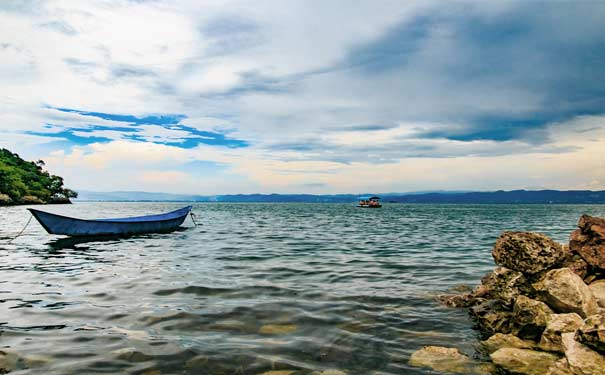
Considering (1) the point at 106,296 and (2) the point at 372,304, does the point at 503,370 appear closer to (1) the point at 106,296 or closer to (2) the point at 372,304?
(2) the point at 372,304

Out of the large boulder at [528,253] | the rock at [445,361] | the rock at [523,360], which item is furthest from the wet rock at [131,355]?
the large boulder at [528,253]

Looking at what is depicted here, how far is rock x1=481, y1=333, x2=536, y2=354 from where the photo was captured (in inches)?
340

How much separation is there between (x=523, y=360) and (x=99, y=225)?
33560 millimetres

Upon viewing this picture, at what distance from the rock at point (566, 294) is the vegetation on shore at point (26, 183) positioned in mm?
133268

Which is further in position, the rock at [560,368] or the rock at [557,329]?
the rock at [557,329]

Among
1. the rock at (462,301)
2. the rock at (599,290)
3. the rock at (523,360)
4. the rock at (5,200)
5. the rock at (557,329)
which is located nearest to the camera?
the rock at (523,360)

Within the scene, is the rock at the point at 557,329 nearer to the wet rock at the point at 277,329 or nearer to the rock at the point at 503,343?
the rock at the point at 503,343

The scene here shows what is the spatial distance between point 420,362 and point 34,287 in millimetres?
13814

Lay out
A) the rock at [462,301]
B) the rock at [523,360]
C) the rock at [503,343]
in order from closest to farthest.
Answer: the rock at [523,360] → the rock at [503,343] → the rock at [462,301]

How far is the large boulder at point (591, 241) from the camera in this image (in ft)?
39.5

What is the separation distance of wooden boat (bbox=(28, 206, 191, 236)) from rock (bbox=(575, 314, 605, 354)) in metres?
30.7

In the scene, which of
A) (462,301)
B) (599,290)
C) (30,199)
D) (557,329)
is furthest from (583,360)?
(30,199)

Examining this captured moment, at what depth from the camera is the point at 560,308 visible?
9.19 meters

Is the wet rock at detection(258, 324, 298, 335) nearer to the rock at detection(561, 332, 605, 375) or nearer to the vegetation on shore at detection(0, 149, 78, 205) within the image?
the rock at detection(561, 332, 605, 375)
